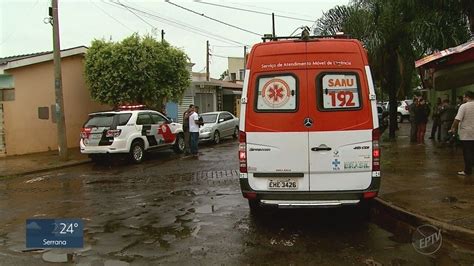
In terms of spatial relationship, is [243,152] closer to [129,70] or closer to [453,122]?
[453,122]

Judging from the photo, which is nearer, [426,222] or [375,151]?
[375,151]

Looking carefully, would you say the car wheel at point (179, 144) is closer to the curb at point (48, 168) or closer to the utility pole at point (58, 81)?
the curb at point (48, 168)

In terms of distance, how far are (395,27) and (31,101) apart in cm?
1393

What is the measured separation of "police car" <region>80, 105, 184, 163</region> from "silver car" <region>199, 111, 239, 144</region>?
456cm

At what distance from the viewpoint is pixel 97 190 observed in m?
10.8

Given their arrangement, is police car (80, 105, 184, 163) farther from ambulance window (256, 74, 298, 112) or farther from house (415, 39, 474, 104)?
ambulance window (256, 74, 298, 112)

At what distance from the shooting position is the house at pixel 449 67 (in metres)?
10.7

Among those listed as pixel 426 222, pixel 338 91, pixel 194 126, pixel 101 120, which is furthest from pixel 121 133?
pixel 426 222

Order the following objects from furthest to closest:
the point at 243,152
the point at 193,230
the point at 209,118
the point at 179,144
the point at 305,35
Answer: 1. the point at 209,118
2. the point at 179,144
3. the point at 193,230
4. the point at 305,35
5. the point at 243,152

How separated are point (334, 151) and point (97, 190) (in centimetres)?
621

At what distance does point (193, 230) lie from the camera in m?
7.00

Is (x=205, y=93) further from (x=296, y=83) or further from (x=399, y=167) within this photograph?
(x=296, y=83)

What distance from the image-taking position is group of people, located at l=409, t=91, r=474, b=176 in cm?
969

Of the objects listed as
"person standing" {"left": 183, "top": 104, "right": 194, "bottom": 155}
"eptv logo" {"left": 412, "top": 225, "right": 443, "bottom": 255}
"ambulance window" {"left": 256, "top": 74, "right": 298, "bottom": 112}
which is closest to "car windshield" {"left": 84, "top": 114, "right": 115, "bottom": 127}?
"person standing" {"left": 183, "top": 104, "right": 194, "bottom": 155}
